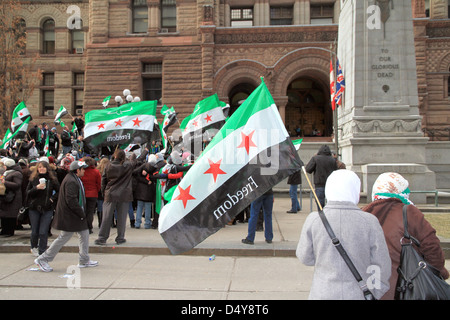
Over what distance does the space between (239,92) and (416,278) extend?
92.9 feet

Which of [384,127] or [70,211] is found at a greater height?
[384,127]

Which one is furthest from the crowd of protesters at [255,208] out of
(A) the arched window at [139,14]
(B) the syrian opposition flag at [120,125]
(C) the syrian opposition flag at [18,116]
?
(A) the arched window at [139,14]

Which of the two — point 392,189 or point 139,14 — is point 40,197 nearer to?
point 392,189

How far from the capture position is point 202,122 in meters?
11.6

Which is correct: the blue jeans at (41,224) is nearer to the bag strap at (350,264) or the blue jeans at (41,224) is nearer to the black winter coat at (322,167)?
the bag strap at (350,264)

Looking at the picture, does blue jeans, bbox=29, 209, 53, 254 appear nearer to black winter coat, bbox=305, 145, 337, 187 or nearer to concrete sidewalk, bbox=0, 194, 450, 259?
concrete sidewalk, bbox=0, 194, 450, 259

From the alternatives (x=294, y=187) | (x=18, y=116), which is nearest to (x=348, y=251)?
(x=294, y=187)

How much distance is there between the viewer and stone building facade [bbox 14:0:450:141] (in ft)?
84.7

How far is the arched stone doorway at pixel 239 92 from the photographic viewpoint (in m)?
29.5

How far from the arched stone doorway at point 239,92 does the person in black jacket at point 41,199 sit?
2354 cm

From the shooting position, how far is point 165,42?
27.9 m

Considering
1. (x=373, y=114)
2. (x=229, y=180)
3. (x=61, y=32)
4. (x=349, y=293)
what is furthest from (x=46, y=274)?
(x=61, y=32)

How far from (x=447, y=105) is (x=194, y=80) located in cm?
1749

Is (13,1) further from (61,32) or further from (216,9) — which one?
(216,9)
